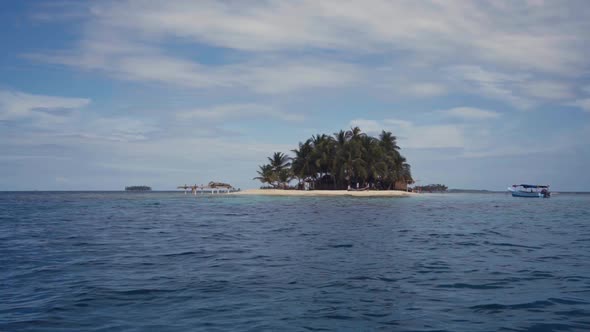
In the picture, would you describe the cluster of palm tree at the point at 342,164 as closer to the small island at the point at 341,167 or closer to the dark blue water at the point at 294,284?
the small island at the point at 341,167

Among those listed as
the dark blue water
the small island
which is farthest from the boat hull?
the dark blue water

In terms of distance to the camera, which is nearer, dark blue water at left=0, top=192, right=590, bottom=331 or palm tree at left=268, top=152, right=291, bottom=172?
dark blue water at left=0, top=192, right=590, bottom=331

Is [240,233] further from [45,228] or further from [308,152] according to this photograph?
[308,152]

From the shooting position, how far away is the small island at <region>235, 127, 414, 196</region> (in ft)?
246

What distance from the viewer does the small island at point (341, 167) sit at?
246 feet

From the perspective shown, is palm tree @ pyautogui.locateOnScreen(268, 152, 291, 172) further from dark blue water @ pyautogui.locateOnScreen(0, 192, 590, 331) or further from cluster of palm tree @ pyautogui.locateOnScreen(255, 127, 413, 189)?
dark blue water @ pyautogui.locateOnScreen(0, 192, 590, 331)

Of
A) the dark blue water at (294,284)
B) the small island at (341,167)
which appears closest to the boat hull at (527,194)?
the small island at (341,167)

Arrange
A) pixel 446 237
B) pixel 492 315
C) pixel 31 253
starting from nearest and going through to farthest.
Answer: pixel 492 315 < pixel 31 253 < pixel 446 237

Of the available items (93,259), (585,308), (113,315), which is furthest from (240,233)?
(585,308)

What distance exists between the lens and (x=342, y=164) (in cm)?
7569

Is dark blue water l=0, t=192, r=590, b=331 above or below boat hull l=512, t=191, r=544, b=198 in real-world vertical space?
below

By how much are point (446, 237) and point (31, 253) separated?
44.9ft

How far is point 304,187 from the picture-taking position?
8788cm

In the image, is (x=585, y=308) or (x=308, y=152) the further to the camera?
(x=308, y=152)
